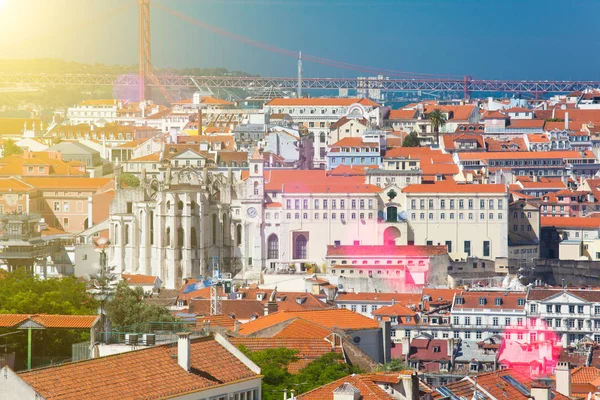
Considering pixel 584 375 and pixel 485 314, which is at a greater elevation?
pixel 584 375

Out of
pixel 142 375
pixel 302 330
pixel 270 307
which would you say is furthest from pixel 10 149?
pixel 142 375

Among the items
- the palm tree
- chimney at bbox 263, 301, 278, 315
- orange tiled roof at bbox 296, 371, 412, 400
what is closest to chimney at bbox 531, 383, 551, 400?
orange tiled roof at bbox 296, 371, 412, 400

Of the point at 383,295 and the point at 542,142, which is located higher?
the point at 542,142

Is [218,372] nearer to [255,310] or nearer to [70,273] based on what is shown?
[255,310]

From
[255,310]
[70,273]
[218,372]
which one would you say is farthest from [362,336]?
[70,273]

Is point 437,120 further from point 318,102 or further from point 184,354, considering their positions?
point 184,354

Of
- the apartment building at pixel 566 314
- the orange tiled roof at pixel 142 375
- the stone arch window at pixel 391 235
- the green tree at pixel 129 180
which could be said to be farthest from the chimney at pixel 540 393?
the green tree at pixel 129 180
